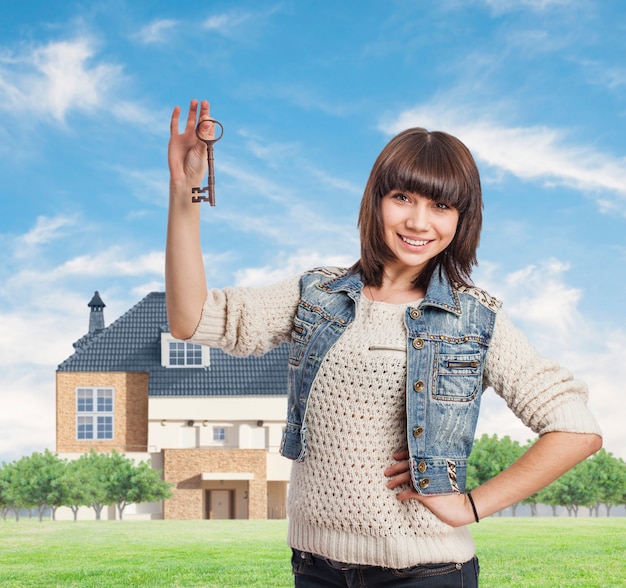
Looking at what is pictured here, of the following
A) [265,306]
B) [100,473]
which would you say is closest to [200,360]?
[100,473]

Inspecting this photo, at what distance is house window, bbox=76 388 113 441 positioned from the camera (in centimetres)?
2116

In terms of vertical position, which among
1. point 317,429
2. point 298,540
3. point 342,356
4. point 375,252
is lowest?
point 298,540

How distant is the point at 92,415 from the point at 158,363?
2.06m

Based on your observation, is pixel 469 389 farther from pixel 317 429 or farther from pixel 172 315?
pixel 172 315

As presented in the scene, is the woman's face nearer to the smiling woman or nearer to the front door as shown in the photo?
the smiling woman

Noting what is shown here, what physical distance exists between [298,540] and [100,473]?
17143 millimetres

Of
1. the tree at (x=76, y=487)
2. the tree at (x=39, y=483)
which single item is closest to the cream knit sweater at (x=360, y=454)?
the tree at (x=39, y=483)

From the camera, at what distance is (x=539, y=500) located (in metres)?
16.1

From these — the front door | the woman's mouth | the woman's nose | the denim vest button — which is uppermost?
the woman's nose

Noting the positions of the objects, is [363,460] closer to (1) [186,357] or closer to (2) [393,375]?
(2) [393,375]

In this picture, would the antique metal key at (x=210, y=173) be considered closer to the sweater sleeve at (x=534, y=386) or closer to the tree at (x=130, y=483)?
the sweater sleeve at (x=534, y=386)

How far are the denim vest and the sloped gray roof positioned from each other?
59.1 ft

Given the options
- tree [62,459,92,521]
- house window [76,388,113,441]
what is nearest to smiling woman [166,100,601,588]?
tree [62,459,92,521]

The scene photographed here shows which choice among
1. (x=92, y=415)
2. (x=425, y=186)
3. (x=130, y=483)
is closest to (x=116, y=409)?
(x=92, y=415)
